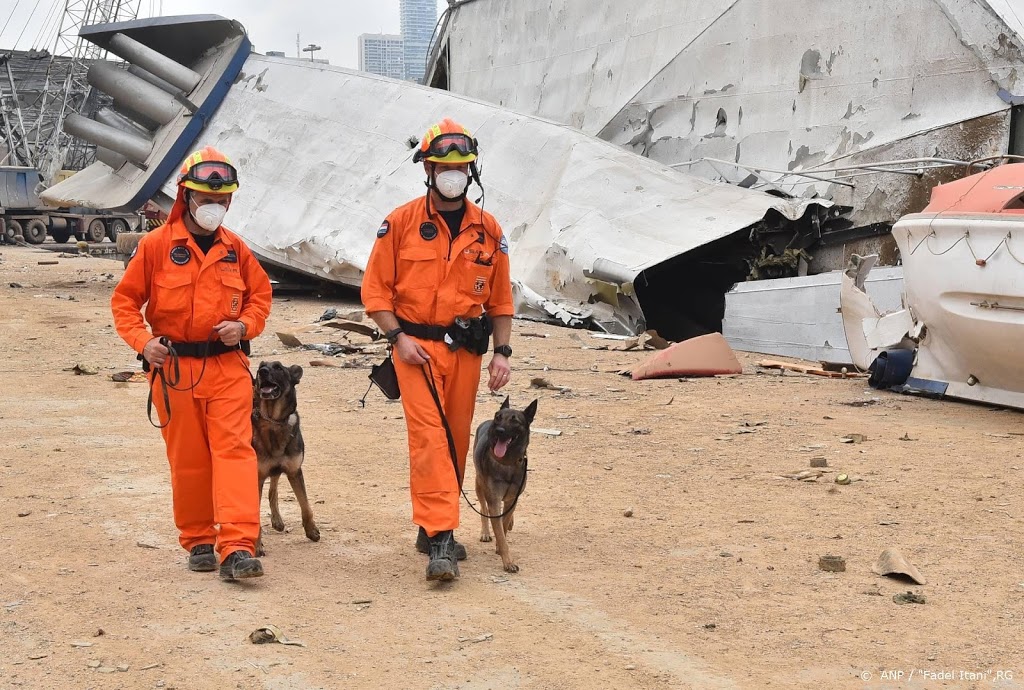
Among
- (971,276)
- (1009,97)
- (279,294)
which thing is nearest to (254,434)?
(971,276)

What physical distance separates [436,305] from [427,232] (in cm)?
32

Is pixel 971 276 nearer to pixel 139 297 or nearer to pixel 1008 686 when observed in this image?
pixel 1008 686

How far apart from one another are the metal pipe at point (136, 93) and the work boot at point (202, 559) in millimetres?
15747

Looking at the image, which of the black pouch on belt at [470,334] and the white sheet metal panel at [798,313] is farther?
the white sheet metal panel at [798,313]

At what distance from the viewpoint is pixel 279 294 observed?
18.8 m

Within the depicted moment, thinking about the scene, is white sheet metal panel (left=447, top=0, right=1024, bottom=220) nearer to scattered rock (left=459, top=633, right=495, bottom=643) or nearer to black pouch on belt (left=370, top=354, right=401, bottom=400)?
black pouch on belt (left=370, top=354, right=401, bottom=400)

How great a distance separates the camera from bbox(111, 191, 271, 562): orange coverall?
476 cm

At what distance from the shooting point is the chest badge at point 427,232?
4.89m

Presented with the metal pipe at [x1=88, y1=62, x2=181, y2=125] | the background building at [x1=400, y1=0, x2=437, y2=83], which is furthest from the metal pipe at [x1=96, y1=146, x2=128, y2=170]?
the background building at [x1=400, y1=0, x2=437, y2=83]

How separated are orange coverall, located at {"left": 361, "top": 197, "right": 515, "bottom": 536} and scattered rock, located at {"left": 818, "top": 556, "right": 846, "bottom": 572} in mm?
1587

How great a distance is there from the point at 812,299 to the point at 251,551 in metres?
9.36

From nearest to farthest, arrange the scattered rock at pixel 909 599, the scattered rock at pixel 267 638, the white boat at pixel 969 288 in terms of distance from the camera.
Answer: the scattered rock at pixel 267 638, the scattered rock at pixel 909 599, the white boat at pixel 969 288

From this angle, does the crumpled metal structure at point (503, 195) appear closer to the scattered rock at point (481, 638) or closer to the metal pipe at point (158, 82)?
the metal pipe at point (158, 82)

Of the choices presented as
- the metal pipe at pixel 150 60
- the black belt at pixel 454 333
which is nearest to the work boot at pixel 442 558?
the black belt at pixel 454 333
